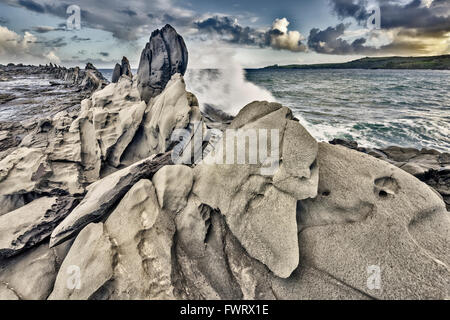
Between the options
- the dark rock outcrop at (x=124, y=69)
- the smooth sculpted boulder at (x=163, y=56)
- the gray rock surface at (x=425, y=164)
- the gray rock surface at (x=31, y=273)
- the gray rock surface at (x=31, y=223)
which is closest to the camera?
the gray rock surface at (x=31, y=273)

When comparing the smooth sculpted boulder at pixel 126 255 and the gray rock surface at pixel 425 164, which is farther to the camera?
the gray rock surface at pixel 425 164

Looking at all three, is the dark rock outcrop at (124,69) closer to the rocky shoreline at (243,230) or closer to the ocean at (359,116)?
the ocean at (359,116)

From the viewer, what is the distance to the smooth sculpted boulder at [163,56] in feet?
47.5

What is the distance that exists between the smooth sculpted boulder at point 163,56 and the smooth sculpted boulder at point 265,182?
1071 cm

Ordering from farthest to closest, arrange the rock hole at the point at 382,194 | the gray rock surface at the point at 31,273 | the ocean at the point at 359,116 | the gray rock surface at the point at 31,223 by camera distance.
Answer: the ocean at the point at 359,116
the gray rock surface at the point at 31,223
the rock hole at the point at 382,194
the gray rock surface at the point at 31,273

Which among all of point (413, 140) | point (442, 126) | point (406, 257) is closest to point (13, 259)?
point (406, 257)

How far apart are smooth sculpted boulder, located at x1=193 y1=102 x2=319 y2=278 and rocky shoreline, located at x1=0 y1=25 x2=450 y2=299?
24mm

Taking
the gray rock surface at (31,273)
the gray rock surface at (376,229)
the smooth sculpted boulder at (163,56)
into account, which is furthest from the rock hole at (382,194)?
the smooth sculpted boulder at (163,56)

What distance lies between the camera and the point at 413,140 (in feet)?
54.4

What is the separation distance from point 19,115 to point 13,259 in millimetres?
16278

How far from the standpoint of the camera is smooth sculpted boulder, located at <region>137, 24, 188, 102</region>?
47.5 ft

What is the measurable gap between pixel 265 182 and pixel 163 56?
1370 centimetres

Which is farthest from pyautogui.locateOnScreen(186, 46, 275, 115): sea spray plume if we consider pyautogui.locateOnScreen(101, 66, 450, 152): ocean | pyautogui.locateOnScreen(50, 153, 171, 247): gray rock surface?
pyautogui.locateOnScreen(50, 153, 171, 247): gray rock surface

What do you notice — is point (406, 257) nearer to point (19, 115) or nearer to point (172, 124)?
point (172, 124)
